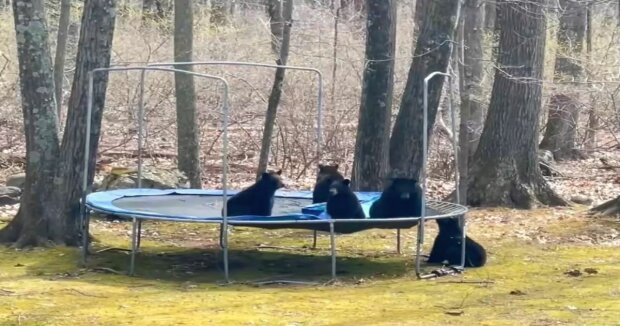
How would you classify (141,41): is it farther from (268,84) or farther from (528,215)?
(528,215)

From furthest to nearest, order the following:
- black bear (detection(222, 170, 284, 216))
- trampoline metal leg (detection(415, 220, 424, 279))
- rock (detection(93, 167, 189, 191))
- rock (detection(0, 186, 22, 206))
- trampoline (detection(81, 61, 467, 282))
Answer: rock (detection(0, 186, 22, 206)) → rock (detection(93, 167, 189, 191)) → black bear (detection(222, 170, 284, 216)) → trampoline metal leg (detection(415, 220, 424, 279)) → trampoline (detection(81, 61, 467, 282))

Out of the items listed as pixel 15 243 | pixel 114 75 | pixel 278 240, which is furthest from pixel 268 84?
pixel 15 243

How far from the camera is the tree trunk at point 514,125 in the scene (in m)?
13.5

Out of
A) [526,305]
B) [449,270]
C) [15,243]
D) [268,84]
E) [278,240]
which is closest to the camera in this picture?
[526,305]

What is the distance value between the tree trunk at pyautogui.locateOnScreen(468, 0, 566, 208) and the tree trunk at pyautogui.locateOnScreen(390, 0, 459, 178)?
43.5 inches

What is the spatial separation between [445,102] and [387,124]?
489 cm

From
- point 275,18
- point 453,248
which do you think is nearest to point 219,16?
point 275,18

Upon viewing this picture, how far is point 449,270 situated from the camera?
908cm

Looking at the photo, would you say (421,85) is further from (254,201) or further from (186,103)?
(254,201)

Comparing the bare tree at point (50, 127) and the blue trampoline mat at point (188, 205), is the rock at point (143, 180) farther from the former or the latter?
the bare tree at point (50, 127)

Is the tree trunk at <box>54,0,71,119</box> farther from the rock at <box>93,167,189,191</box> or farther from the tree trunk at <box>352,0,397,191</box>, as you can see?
the tree trunk at <box>352,0,397,191</box>

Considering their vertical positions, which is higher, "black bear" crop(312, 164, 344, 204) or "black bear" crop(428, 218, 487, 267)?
"black bear" crop(312, 164, 344, 204)

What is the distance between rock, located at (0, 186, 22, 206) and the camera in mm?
13039

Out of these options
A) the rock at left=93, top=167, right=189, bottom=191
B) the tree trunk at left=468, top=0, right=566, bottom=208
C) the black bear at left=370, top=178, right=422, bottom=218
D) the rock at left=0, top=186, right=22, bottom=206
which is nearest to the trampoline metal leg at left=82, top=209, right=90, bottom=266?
the black bear at left=370, top=178, right=422, bottom=218
